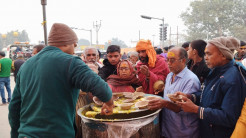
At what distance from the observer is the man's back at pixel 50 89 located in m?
1.44

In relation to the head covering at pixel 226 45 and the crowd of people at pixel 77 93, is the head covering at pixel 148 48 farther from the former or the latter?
the head covering at pixel 226 45

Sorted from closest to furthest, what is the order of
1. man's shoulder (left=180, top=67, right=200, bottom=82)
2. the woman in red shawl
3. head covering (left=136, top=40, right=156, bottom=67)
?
1. man's shoulder (left=180, top=67, right=200, bottom=82)
2. the woman in red shawl
3. head covering (left=136, top=40, right=156, bottom=67)

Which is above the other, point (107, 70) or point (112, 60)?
point (112, 60)

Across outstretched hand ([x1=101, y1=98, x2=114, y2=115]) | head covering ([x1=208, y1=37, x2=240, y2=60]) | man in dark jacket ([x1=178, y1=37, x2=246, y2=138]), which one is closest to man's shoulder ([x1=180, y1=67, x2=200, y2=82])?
man in dark jacket ([x1=178, y1=37, x2=246, y2=138])

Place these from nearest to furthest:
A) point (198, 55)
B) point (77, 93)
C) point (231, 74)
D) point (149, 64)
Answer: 1. point (231, 74)
2. point (77, 93)
3. point (198, 55)
4. point (149, 64)

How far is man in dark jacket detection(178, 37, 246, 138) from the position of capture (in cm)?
150

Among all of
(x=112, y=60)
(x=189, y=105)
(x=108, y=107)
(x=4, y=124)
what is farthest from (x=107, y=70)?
(x=4, y=124)

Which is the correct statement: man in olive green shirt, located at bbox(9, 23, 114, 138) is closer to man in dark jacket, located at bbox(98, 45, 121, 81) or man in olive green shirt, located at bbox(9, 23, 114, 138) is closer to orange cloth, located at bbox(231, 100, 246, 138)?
orange cloth, located at bbox(231, 100, 246, 138)

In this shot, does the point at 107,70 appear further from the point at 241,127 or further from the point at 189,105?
the point at 241,127

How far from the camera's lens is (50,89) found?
4.71 feet

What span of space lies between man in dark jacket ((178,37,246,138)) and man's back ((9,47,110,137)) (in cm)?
109

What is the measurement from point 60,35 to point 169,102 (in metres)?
1.39

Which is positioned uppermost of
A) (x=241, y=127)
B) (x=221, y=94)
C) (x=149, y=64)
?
(x=149, y=64)

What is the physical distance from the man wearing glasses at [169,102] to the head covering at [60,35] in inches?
44.6
